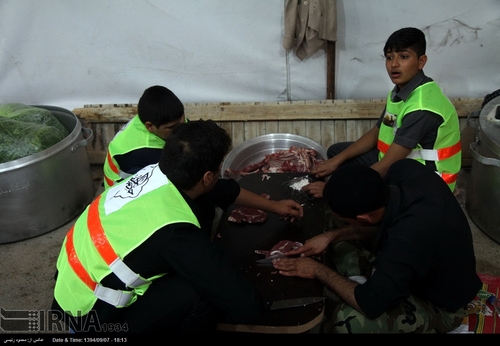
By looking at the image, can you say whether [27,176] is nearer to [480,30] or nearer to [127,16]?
[127,16]

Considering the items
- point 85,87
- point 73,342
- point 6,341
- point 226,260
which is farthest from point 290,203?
point 85,87

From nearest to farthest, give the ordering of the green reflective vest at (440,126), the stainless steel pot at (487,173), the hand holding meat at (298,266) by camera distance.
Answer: the hand holding meat at (298,266), the green reflective vest at (440,126), the stainless steel pot at (487,173)

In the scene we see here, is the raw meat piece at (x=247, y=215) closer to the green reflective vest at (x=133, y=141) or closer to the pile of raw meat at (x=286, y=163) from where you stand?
the green reflective vest at (x=133, y=141)

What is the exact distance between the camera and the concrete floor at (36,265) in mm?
3539

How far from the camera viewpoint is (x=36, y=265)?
3.92 m

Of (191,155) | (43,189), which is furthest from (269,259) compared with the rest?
(43,189)

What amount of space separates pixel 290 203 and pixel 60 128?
114 inches

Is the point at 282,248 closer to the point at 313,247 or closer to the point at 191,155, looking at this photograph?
the point at 313,247

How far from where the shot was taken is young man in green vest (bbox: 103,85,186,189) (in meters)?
3.33

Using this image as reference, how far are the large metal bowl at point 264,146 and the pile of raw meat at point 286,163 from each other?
11 centimetres

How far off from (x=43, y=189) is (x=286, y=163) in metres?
2.22

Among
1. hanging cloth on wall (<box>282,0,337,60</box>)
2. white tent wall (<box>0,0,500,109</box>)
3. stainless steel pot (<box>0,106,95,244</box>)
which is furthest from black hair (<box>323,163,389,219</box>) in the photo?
stainless steel pot (<box>0,106,95,244</box>)

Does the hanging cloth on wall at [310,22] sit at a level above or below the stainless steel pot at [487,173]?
above

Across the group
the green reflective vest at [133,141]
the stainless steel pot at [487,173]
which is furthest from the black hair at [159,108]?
the stainless steel pot at [487,173]
